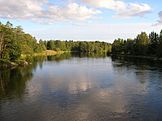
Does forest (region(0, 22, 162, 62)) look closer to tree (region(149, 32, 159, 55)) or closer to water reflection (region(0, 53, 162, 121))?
tree (region(149, 32, 159, 55))

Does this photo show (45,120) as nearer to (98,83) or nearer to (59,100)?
(59,100)

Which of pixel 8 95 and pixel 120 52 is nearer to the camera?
pixel 8 95

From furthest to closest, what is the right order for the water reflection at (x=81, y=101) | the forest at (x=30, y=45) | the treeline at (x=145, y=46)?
the treeline at (x=145, y=46)
the forest at (x=30, y=45)
the water reflection at (x=81, y=101)

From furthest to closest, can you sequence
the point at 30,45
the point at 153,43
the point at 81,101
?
the point at 30,45 → the point at 153,43 → the point at 81,101

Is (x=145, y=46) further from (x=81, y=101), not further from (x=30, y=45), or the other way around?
(x=81, y=101)

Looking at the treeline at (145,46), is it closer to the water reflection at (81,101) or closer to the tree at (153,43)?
the tree at (153,43)

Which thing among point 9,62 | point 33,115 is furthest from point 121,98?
point 9,62

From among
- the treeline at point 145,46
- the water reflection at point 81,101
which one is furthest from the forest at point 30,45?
the water reflection at point 81,101

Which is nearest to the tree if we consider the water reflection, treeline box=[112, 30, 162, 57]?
treeline box=[112, 30, 162, 57]

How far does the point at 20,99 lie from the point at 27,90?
612cm

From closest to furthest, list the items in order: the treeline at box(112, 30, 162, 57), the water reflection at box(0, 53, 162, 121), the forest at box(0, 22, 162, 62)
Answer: the water reflection at box(0, 53, 162, 121)
the forest at box(0, 22, 162, 62)
the treeline at box(112, 30, 162, 57)

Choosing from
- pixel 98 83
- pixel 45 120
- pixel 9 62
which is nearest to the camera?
pixel 45 120

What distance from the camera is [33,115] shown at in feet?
92.2

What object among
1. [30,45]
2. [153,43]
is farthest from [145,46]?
[30,45]
